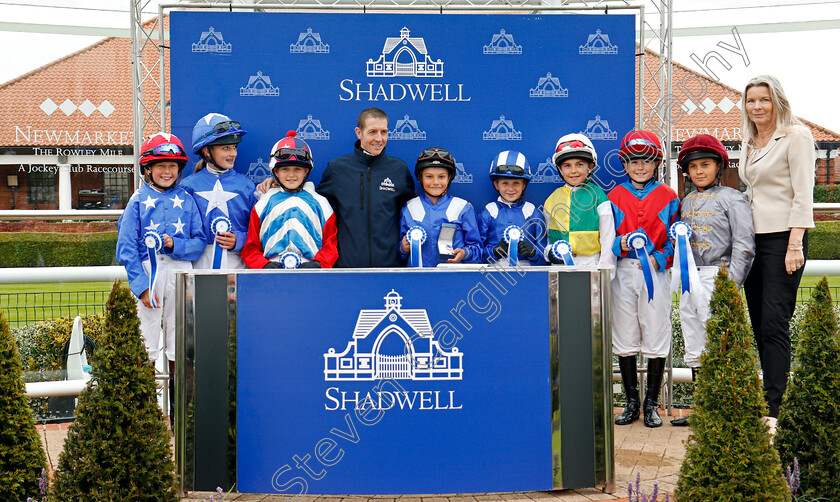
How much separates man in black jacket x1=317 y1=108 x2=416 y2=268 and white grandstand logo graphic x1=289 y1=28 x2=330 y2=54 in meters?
0.84

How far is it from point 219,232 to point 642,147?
112 inches

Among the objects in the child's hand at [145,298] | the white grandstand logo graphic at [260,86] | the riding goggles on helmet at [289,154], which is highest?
the white grandstand logo graphic at [260,86]

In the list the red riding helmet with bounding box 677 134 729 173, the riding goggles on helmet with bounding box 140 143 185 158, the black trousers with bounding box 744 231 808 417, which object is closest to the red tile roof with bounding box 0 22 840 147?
the red riding helmet with bounding box 677 134 729 173

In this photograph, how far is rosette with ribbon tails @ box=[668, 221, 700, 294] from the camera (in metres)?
4.49

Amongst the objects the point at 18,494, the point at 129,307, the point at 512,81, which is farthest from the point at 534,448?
the point at 512,81

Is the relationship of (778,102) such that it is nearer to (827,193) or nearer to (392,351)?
(392,351)

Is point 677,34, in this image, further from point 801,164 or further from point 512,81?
point 801,164

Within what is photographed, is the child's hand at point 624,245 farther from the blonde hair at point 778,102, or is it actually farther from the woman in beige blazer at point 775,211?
the blonde hair at point 778,102

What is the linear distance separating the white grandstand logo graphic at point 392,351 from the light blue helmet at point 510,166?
193cm

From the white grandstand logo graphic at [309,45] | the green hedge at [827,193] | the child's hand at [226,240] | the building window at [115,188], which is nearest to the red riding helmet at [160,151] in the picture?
the child's hand at [226,240]

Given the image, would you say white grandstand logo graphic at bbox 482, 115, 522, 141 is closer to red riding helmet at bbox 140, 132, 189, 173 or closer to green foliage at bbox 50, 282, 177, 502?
red riding helmet at bbox 140, 132, 189, 173

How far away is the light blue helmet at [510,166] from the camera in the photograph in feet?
16.3

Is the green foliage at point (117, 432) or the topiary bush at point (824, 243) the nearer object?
the green foliage at point (117, 432)

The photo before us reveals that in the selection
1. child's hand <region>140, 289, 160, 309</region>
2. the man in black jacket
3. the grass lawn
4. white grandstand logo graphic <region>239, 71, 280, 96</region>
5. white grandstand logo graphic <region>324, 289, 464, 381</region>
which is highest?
white grandstand logo graphic <region>239, 71, 280, 96</region>
